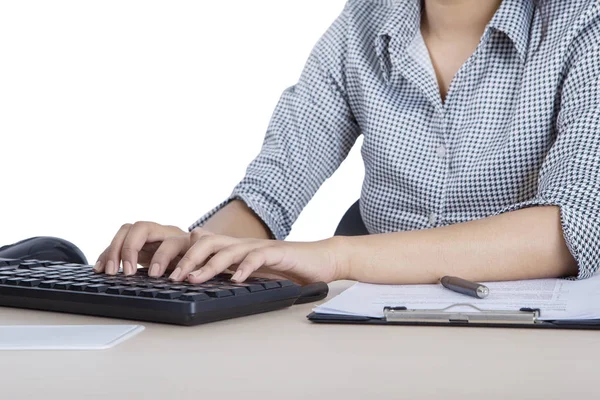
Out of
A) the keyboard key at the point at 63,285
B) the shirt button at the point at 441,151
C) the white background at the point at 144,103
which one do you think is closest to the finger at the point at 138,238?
the keyboard key at the point at 63,285

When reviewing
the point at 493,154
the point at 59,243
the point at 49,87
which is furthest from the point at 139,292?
the point at 49,87

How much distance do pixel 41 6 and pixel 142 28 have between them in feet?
1.90

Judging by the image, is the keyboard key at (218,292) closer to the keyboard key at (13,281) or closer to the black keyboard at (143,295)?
the black keyboard at (143,295)

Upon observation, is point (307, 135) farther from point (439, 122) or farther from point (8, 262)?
point (8, 262)

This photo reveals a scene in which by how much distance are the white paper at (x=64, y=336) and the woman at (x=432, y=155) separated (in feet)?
0.53

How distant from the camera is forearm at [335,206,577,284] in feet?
3.38

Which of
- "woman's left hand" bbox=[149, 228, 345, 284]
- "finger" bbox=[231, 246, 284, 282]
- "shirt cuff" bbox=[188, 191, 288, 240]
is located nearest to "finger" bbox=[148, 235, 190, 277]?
"woman's left hand" bbox=[149, 228, 345, 284]

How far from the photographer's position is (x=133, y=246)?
40.4 inches

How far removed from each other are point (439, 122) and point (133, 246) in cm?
71

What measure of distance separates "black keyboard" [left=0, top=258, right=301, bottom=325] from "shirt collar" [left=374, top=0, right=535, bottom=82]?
0.76 metres

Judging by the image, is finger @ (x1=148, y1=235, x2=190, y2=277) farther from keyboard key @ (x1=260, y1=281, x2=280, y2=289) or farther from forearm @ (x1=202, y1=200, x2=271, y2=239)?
forearm @ (x1=202, y1=200, x2=271, y2=239)

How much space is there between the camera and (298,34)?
3.98m

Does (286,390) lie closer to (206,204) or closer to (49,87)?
(206,204)

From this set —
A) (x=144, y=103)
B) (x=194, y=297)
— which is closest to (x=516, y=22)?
(x=194, y=297)
